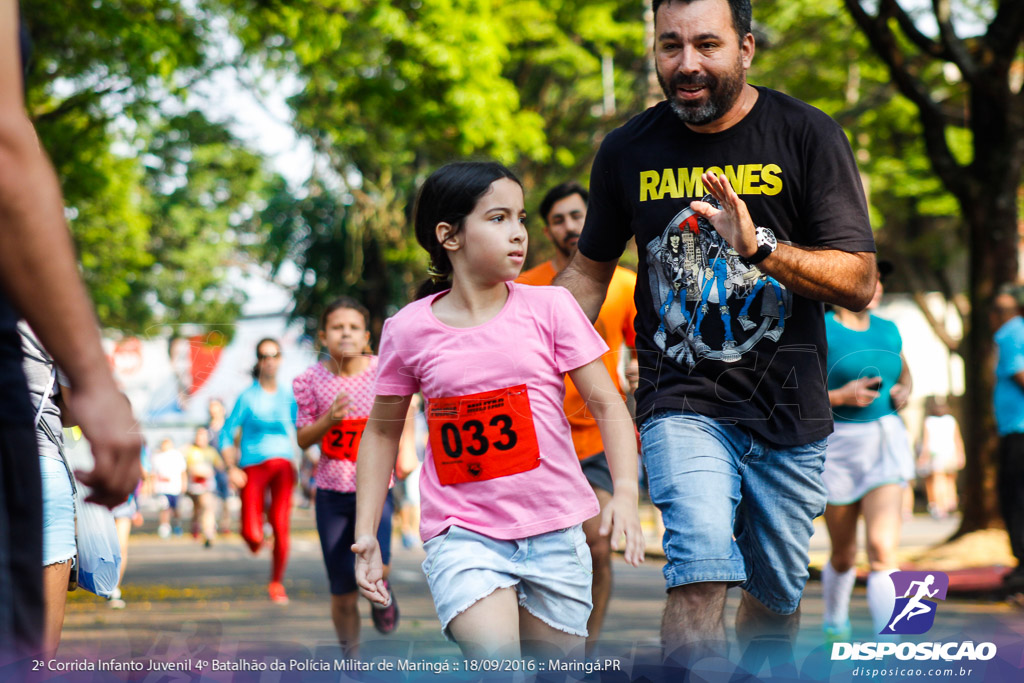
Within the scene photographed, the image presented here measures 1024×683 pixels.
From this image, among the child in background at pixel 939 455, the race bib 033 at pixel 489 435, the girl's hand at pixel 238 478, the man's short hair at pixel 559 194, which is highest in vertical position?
the man's short hair at pixel 559 194

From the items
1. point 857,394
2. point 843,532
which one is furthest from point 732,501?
point 843,532

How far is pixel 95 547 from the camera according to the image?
12.9ft

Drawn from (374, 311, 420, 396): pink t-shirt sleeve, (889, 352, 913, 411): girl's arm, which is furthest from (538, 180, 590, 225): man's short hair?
(374, 311, 420, 396): pink t-shirt sleeve

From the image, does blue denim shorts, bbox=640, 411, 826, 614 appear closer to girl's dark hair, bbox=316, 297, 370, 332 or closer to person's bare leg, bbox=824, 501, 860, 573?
person's bare leg, bbox=824, 501, 860, 573

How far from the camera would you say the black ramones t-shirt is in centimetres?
348

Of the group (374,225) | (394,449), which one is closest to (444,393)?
(394,449)

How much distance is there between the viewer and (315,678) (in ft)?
11.8

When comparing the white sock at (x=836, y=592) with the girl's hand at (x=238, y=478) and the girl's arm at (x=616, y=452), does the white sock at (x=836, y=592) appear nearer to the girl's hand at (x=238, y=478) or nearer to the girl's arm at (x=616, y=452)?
the girl's arm at (x=616, y=452)

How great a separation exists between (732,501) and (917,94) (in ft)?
28.2

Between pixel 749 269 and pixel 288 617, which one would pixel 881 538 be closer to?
pixel 749 269

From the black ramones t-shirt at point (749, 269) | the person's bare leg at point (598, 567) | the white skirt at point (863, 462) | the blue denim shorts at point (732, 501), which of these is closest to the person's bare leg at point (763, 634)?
the blue denim shorts at point (732, 501)

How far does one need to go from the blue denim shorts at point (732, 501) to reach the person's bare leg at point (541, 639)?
34 centimetres

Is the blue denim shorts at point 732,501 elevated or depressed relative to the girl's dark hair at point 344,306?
depressed

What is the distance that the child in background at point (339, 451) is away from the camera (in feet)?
20.1
